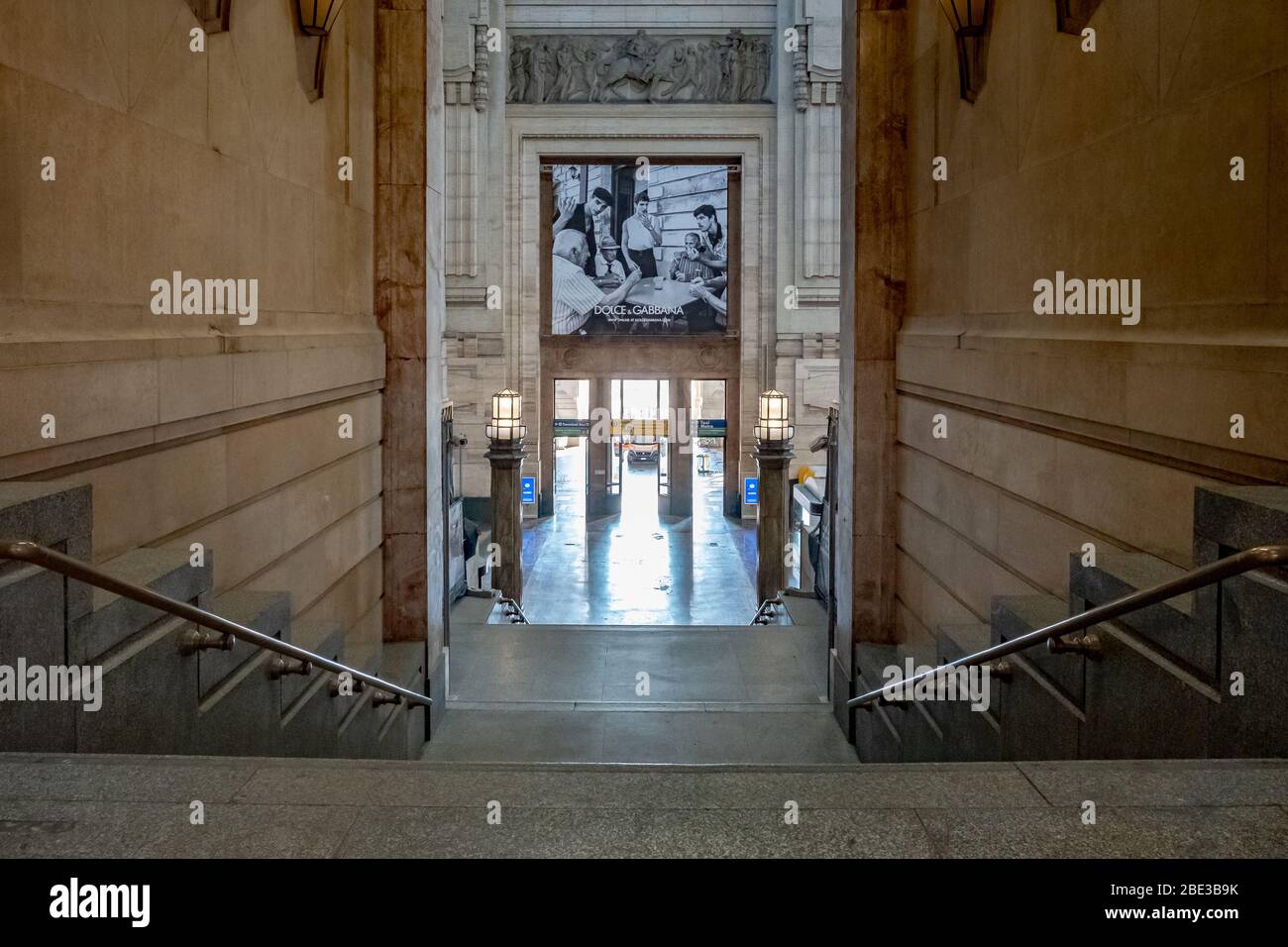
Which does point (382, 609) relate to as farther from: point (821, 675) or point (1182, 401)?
point (1182, 401)

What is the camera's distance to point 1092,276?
18.7ft

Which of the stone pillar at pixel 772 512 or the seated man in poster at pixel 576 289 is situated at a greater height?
the seated man in poster at pixel 576 289

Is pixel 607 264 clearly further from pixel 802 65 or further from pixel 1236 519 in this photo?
pixel 1236 519

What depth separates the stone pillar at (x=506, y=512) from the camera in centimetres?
1772

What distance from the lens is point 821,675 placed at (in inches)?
432

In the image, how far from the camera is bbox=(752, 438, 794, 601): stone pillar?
1842cm

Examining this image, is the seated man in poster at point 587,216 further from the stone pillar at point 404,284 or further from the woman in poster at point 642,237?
the stone pillar at point 404,284

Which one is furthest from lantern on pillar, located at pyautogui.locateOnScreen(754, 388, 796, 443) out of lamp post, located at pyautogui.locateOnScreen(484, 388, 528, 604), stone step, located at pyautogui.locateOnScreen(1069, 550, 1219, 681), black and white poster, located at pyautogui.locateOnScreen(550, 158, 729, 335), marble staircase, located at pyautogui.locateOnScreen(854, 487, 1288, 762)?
stone step, located at pyautogui.locateOnScreen(1069, 550, 1219, 681)

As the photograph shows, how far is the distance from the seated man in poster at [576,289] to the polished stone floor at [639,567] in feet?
15.2

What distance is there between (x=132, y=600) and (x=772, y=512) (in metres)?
15.1

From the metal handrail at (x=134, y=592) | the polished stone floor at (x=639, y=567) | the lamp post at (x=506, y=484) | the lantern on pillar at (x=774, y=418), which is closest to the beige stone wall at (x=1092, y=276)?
the metal handrail at (x=134, y=592)
